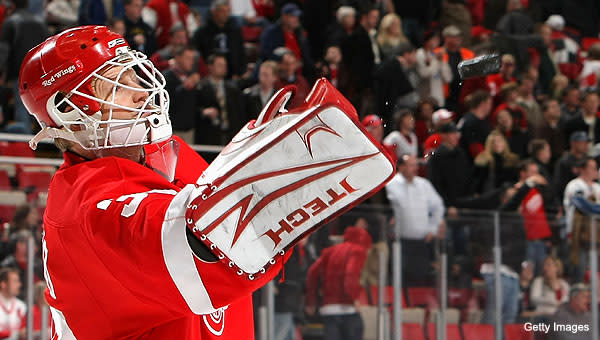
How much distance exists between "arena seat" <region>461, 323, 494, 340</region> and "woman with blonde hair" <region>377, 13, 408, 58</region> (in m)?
3.44

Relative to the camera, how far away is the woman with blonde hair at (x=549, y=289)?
458 centimetres

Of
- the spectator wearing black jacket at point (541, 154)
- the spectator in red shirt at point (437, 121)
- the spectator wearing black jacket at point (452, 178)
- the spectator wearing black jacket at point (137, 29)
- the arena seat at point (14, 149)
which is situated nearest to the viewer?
the spectator in red shirt at point (437, 121)

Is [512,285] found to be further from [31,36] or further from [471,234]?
[31,36]

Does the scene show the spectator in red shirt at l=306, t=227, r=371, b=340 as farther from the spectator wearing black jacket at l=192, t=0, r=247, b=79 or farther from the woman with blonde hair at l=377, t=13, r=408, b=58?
the woman with blonde hair at l=377, t=13, r=408, b=58

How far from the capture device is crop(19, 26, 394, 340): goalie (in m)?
1.34

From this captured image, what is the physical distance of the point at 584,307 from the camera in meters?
4.55

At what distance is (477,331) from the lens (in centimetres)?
461

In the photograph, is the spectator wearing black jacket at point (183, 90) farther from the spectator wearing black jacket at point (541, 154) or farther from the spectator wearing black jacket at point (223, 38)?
the spectator wearing black jacket at point (541, 154)

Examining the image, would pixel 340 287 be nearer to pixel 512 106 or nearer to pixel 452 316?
pixel 452 316

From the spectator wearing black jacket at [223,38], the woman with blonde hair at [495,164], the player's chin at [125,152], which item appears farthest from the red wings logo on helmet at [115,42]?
the spectator wearing black jacket at [223,38]

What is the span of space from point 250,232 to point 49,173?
11.4 ft

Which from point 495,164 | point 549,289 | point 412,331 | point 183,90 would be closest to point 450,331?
point 412,331

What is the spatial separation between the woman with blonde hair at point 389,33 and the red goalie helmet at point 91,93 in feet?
19.3

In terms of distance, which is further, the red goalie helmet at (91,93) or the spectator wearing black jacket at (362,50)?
→ the spectator wearing black jacket at (362,50)
